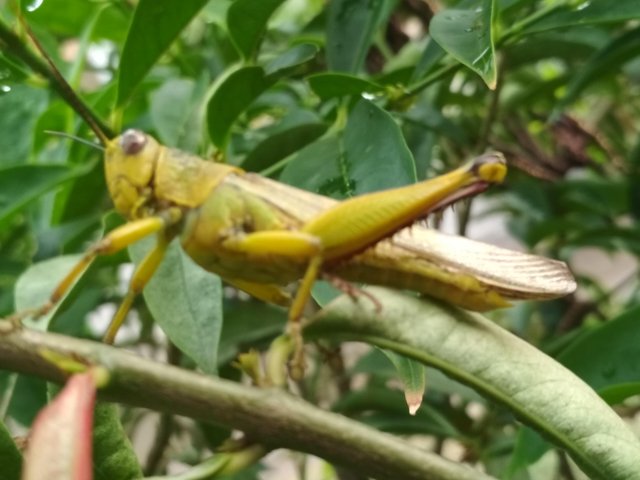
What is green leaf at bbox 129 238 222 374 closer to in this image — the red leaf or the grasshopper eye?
the grasshopper eye

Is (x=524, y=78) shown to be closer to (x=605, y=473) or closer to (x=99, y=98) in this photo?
(x=99, y=98)

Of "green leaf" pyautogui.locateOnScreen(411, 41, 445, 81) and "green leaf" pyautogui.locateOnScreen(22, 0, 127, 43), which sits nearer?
"green leaf" pyautogui.locateOnScreen(411, 41, 445, 81)

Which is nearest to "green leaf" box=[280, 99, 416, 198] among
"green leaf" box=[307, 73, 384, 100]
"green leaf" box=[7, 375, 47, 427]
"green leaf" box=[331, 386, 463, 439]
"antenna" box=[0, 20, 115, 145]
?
"green leaf" box=[307, 73, 384, 100]

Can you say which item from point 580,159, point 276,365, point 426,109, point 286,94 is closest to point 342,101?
point 426,109

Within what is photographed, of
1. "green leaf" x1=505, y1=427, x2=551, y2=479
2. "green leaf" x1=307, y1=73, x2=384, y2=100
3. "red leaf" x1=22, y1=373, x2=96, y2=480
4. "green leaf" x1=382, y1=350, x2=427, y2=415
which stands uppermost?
"red leaf" x1=22, y1=373, x2=96, y2=480

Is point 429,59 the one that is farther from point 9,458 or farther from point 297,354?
point 9,458

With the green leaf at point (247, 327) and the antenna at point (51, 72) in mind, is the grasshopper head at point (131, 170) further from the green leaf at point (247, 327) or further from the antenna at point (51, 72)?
the green leaf at point (247, 327)
